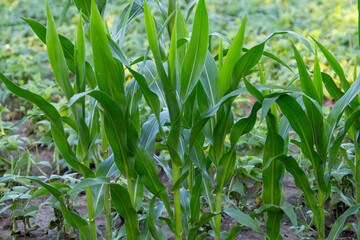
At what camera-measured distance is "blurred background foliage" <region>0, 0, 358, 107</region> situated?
470cm

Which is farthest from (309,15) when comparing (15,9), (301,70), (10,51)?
(301,70)

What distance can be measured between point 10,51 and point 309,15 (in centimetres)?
387

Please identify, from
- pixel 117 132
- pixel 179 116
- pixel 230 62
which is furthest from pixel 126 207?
pixel 230 62

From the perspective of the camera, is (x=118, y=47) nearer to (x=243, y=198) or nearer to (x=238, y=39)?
(x=238, y=39)

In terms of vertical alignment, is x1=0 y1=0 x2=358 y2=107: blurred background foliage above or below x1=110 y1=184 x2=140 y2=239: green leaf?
above

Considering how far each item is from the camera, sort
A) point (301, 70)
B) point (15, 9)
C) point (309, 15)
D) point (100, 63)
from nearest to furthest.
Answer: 1. point (100, 63)
2. point (301, 70)
3. point (309, 15)
4. point (15, 9)

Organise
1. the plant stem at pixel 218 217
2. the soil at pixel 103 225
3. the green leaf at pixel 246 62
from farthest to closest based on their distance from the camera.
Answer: the soil at pixel 103 225, the plant stem at pixel 218 217, the green leaf at pixel 246 62

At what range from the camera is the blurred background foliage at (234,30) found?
15.4 feet

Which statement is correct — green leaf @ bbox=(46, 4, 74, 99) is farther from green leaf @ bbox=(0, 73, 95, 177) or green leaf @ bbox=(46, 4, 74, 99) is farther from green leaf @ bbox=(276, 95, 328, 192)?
green leaf @ bbox=(276, 95, 328, 192)

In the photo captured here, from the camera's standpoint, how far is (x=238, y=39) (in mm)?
1730

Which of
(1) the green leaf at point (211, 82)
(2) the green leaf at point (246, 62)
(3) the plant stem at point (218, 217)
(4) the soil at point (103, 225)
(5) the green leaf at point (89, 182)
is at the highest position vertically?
(2) the green leaf at point (246, 62)

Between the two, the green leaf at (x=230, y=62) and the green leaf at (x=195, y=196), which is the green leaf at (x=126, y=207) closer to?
the green leaf at (x=195, y=196)

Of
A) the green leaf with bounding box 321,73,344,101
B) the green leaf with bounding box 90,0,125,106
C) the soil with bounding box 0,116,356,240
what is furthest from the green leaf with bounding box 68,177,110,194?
the green leaf with bounding box 321,73,344,101

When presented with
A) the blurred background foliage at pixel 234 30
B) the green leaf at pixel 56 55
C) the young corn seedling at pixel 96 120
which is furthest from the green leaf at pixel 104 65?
the blurred background foliage at pixel 234 30
